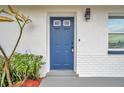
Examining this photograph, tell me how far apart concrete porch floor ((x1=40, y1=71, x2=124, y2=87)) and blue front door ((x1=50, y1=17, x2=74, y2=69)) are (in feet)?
1.67

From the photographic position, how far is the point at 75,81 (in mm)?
10820

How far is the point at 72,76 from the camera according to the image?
1169cm

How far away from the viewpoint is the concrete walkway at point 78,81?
10133 millimetres

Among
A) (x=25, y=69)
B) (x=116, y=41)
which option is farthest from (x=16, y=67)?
(x=116, y=41)

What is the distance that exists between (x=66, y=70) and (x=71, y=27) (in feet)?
5.95

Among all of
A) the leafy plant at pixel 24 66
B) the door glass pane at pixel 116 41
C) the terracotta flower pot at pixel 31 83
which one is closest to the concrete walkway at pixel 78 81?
the terracotta flower pot at pixel 31 83

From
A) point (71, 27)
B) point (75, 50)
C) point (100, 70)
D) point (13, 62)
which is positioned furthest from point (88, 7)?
point (13, 62)

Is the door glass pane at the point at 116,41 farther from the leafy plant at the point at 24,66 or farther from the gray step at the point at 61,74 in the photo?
the leafy plant at the point at 24,66

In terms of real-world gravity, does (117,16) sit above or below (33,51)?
above

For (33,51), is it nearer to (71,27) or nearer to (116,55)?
(71,27)

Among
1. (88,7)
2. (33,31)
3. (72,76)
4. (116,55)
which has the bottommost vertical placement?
(72,76)

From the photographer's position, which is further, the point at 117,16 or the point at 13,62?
the point at 117,16

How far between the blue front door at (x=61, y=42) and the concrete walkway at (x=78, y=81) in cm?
67

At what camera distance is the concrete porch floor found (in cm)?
1013
